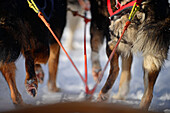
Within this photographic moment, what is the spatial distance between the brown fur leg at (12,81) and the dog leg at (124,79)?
0.57m

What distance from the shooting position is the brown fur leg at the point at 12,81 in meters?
1.42

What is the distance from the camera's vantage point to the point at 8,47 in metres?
1.33

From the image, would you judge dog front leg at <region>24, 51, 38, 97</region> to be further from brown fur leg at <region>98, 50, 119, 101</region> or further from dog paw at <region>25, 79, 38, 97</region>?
brown fur leg at <region>98, 50, 119, 101</region>

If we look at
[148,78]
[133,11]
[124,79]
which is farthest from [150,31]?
[124,79]

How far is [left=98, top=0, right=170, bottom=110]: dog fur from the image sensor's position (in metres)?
1.32

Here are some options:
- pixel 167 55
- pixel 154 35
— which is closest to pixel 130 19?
pixel 154 35

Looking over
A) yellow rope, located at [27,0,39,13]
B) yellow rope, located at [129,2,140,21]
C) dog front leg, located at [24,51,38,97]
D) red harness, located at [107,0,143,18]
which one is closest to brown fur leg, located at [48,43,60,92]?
dog front leg, located at [24,51,38,97]

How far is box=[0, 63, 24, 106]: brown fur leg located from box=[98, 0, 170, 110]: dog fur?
0.57 meters

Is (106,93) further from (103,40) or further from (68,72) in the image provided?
(68,72)

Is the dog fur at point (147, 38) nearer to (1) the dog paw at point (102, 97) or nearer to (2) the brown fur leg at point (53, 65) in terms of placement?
(1) the dog paw at point (102, 97)

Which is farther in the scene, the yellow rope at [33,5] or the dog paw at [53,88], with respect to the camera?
the dog paw at [53,88]

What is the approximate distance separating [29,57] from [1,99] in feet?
0.94

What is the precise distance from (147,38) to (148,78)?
0.81 feet

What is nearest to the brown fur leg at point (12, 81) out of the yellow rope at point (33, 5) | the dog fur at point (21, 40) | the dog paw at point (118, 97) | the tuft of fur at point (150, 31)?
the dog fur at point (21, 40)
